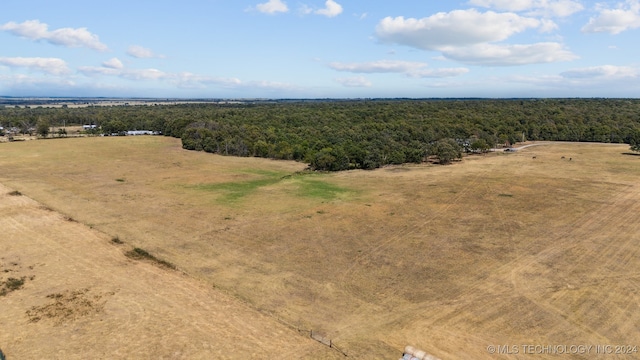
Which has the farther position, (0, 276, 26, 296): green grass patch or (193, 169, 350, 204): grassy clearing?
(193, 169, 350, 204): grassy clearing

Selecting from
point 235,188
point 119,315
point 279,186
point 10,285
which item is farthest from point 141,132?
point 119,315

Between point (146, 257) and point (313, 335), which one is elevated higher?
point (146, 257)

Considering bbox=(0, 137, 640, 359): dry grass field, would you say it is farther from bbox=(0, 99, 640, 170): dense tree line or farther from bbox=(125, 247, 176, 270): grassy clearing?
bbox=(0, 99, 640, 170): dense tree line

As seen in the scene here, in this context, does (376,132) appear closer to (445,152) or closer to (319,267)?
(445,152)

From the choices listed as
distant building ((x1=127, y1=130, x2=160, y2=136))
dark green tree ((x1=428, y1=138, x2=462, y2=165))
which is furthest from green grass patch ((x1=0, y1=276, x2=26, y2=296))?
distant building ((x1=127, y1=130, x2=160, y2=136))

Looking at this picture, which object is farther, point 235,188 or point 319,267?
point 235,188

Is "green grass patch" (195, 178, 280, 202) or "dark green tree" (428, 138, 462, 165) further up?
"dark green tree" (428, 138, 462, 165)

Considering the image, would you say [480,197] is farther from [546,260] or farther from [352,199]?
[546,260]

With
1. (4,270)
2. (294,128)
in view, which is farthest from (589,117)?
(4,270)

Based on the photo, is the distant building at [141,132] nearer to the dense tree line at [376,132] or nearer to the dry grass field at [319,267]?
the dense tree line at [376,132]

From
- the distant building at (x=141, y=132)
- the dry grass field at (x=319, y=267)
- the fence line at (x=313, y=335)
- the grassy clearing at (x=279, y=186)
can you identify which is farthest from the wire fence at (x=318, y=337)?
the distant building at (x=141, y=132)
